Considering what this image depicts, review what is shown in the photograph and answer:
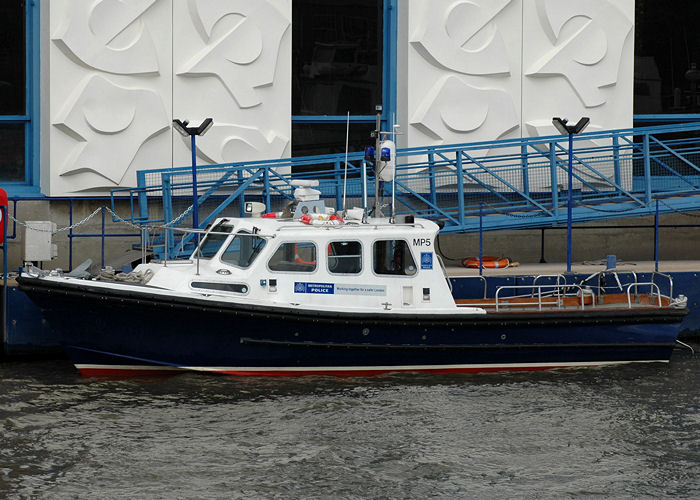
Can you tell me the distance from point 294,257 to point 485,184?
5.59 meters

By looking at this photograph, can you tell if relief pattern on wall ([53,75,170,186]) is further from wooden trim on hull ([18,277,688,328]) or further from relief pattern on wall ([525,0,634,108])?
relief pattern on wall ([525,0,634,108])

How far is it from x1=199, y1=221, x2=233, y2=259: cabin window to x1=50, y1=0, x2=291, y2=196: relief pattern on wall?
4.14 metres

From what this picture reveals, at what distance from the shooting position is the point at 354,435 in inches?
472

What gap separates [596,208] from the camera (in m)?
18.2

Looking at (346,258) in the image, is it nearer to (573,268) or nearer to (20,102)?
(573,268)

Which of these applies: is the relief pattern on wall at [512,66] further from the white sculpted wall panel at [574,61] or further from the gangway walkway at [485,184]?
Result: the gangway walkway at [485,184]

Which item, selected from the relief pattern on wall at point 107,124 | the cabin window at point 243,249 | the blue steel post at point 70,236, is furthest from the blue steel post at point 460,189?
the blue steel post at point 70,236

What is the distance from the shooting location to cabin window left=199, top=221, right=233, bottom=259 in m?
14.4

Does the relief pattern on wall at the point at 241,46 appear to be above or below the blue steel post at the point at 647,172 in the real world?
above

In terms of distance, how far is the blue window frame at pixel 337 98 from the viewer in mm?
19828

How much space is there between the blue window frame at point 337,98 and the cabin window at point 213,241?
18.0ft

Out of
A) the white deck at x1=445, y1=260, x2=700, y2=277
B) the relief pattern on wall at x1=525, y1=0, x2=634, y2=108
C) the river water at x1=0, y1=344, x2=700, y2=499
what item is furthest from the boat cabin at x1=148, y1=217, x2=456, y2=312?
the relief pattern on wall at x1=525, y1=0, x2=634, y2=108

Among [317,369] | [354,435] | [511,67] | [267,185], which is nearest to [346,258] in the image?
[317,369]

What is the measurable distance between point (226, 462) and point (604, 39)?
1232 cm
